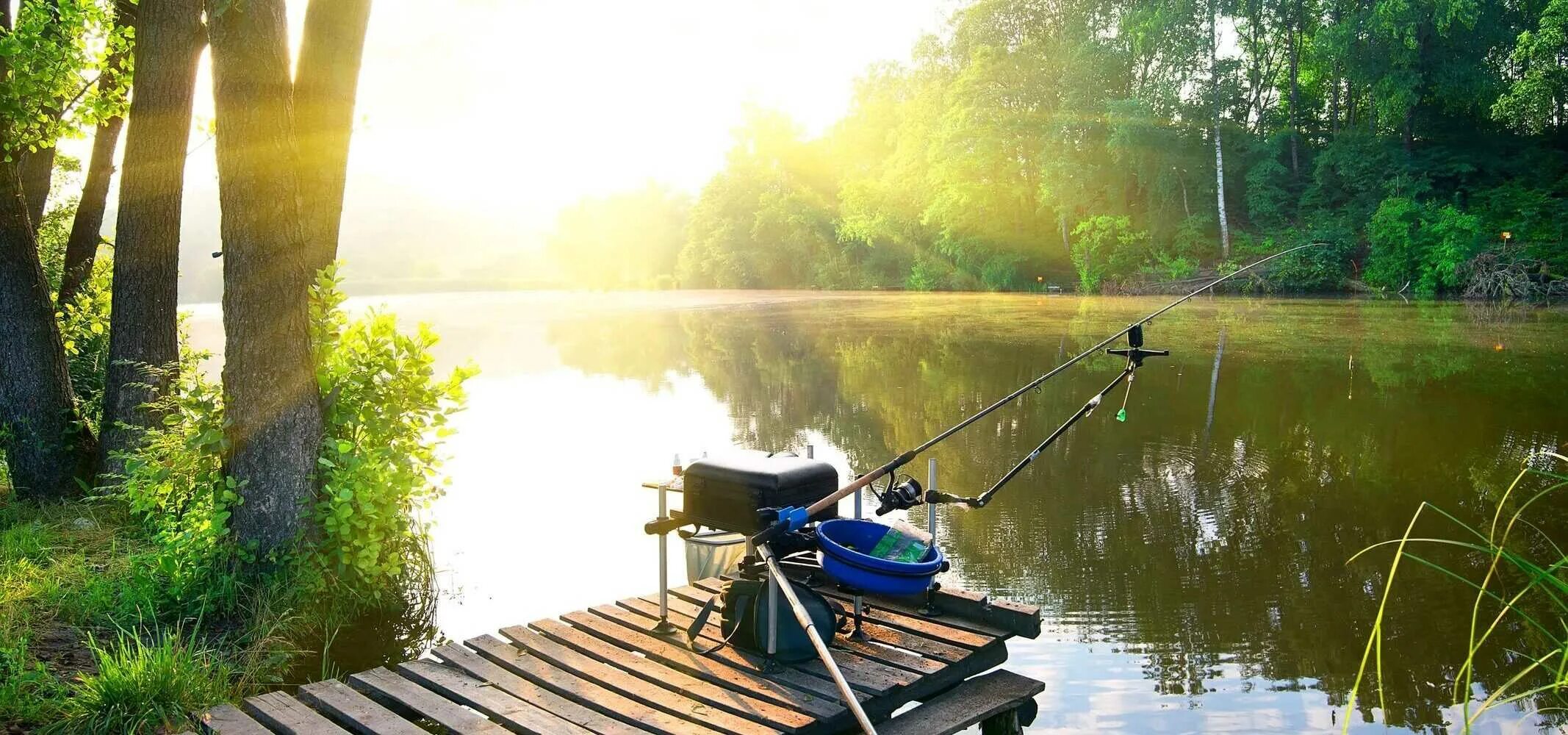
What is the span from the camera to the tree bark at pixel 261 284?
4.99 meters

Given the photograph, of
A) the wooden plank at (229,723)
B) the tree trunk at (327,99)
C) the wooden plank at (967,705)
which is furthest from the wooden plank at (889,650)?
the tree trunk at (327,99)

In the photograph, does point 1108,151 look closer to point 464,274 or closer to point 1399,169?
point 1399,169

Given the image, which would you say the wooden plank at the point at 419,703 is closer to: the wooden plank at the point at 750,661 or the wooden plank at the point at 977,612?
the wooden plank at the point at 750,661

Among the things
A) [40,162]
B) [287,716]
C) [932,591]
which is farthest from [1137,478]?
[40,162]

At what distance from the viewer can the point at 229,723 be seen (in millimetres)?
3707

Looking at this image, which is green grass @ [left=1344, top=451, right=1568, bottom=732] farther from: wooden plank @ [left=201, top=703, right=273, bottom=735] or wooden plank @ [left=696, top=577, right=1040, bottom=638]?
wooden plank @ [left=201, top=703, right=273, bottom=735]

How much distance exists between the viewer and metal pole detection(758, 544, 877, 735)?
9.48 ft

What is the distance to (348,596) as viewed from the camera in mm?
5352

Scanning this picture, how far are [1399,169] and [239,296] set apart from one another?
1258 inches

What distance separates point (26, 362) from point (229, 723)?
4459 millimetres

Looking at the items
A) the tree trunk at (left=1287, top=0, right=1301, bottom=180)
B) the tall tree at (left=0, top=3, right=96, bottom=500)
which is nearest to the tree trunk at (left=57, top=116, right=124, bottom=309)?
the tall tree at (left=0, top=3, right=96, bottom=500)

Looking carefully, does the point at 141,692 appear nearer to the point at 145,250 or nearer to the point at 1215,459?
the point at 145,250

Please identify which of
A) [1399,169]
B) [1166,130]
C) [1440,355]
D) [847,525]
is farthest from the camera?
[1166,130]

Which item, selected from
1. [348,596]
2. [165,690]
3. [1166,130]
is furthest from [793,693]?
[1166,130]
